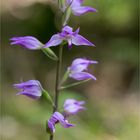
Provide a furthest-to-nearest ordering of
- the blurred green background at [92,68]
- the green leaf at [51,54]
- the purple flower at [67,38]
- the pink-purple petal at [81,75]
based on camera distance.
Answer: the blurred green background at [92,68] < the pink-purple petal at [81,75] < the green leaf at [51,54] < the purple flower at [67,38]

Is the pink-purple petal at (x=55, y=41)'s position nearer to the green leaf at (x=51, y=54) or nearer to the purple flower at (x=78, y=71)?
the green leaf at (x=51, y=54)

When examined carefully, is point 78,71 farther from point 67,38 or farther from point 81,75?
point 67,38

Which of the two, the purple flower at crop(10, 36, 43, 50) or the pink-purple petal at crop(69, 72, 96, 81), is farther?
the pink-purple petal at crop(69, 72, 96, 81)

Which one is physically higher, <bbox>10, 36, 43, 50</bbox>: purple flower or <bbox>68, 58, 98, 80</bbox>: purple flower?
<bbox>10, 36, 43, 50</bbox>: purple flower

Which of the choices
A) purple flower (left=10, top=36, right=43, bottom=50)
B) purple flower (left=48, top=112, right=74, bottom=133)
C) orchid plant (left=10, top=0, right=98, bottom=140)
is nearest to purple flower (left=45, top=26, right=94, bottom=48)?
orchid plant (left=10, top=0, right=98, bottom=140)

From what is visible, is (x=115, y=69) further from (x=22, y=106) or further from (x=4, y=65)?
(x=22, y=106)

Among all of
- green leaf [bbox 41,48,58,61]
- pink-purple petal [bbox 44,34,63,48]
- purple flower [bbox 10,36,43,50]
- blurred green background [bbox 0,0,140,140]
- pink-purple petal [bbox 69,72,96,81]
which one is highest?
pink-purple petal [bbox 44,34,63,48]

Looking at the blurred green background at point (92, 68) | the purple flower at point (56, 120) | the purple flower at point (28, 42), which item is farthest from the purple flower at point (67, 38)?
the blurred green background at point (92, 68)

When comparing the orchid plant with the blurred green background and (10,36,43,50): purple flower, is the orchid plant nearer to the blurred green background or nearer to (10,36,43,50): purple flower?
(10,36,43,50): purple flower
